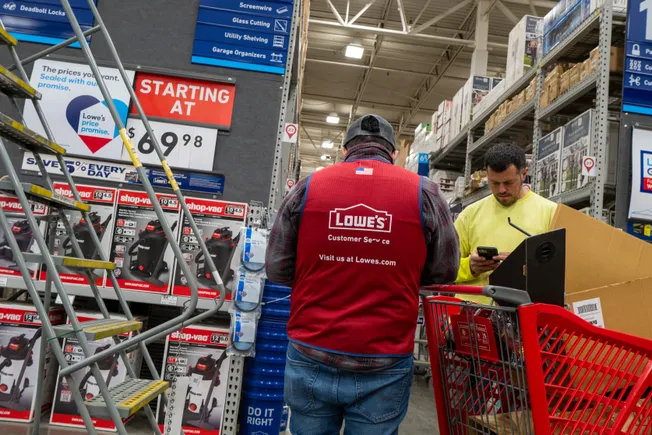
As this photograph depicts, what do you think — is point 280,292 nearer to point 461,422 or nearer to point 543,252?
point 461,422

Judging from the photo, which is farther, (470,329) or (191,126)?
(191,126)

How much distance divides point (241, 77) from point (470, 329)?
2957 mm

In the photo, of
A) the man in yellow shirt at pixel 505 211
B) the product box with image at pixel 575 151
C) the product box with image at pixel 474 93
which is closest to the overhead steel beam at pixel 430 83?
the product box with image at pixel 474 93

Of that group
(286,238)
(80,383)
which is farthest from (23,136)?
(80,383)

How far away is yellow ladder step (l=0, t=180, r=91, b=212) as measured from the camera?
1.97 metres

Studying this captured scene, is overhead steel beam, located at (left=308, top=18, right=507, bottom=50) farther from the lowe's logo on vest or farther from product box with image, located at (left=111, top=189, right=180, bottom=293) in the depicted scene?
the lowe's logo on vest

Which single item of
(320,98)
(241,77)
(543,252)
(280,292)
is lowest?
(280,292)

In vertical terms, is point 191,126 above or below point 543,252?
above

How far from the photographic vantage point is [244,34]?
12.6 feet

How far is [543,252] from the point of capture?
137 cm

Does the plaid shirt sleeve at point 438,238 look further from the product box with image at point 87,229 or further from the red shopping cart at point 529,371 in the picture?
the product box with image at point 87,229

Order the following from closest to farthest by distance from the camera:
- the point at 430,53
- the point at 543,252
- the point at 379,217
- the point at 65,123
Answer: the point at 543,252 → the point at 379,217 → the point at 65,123 → the point at 430,53

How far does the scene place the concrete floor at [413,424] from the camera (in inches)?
124

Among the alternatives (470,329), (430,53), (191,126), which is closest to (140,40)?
(191,126)
